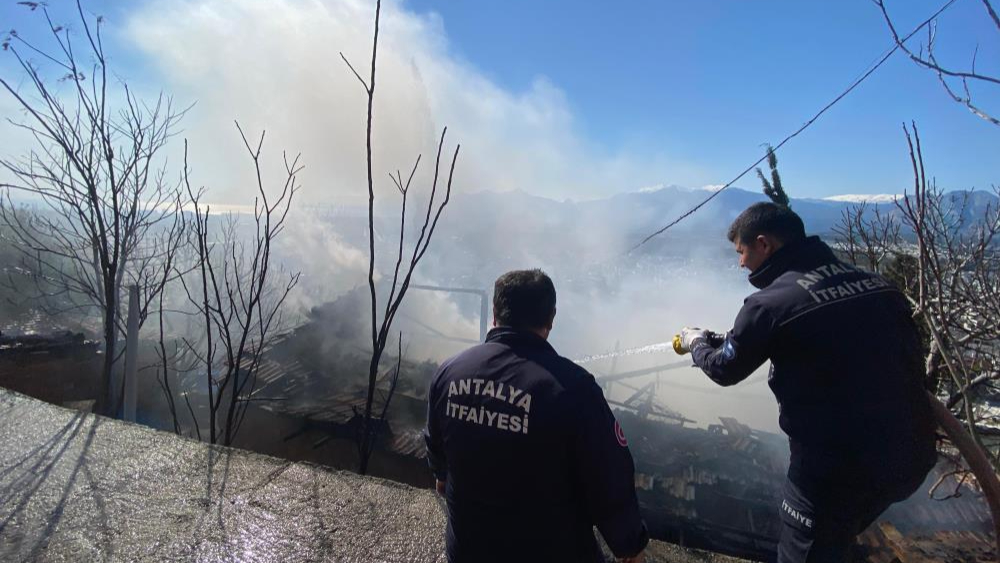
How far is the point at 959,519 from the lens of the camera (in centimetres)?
894

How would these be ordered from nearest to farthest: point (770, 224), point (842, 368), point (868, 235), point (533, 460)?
point (533, 460) < point (842, 368) < point (770, 224) < point (868, 235)

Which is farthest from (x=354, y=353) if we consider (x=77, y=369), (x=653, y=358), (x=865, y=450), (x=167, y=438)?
(x=653, y=358)

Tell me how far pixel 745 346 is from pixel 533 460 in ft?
3.55

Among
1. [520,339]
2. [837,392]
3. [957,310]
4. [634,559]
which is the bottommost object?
[634,559]

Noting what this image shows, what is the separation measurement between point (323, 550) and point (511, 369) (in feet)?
4.39

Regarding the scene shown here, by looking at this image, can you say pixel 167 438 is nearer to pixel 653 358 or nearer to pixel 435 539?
pixel 435 539

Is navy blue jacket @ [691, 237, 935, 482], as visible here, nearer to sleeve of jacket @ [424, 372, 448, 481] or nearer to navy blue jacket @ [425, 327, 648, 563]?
navy blue jacket @ [425, 327, 648, 563]

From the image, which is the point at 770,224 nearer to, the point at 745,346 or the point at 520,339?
the point at 745,346

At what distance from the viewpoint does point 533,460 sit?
134 cm

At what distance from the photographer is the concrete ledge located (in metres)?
1.97

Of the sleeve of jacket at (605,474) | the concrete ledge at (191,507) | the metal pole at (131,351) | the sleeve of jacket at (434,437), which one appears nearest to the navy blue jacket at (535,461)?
the sleeve of jacket at (605,474)

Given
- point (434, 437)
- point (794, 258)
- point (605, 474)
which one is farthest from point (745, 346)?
point (434, 437)

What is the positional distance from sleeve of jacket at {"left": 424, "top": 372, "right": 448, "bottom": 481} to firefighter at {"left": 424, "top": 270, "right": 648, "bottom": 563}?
123 mm

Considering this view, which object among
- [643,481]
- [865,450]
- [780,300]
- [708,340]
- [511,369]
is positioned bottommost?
[643,481]
